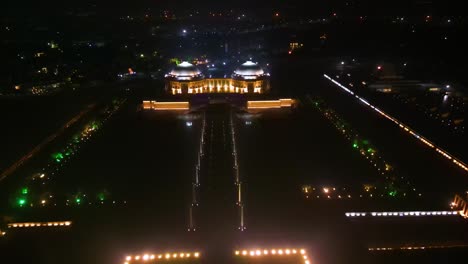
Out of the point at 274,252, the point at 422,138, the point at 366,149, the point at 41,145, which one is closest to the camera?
the point at 274,252

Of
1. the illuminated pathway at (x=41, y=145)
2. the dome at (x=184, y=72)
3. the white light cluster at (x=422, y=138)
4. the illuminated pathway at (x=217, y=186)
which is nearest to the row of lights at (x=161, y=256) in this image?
the illuminated pathway at (x=217, y=186)

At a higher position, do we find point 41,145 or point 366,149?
point 41,145

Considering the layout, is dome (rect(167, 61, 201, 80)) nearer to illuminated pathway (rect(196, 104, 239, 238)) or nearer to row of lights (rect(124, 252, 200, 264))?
illuminated pathway (rect(196, 104, 239, 238))

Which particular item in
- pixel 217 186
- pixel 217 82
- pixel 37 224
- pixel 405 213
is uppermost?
Result: pixel 217 82

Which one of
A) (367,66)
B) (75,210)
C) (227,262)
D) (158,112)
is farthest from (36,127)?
(367,66)

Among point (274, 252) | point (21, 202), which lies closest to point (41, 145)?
point (21, 202)

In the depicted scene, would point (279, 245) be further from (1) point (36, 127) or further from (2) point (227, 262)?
(1) point (36, 127)

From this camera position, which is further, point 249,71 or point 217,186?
point 249,71

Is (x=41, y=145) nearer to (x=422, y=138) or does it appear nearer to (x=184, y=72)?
(x=184, y=72)
